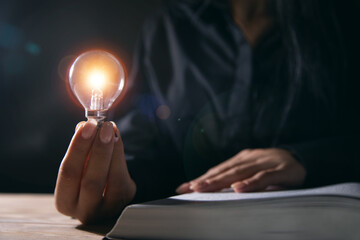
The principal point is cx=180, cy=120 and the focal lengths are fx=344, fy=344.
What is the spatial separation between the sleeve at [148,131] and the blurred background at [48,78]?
13 cm

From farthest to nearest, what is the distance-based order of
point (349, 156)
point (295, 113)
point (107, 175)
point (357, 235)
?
1. point (295, 113)
2. point (349, 156)
3. point (107, 175)
4. point (357, 235)

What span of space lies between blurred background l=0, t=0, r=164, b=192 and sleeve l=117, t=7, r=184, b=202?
13 centimetres

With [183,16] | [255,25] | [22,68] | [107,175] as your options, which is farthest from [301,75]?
[22,68]

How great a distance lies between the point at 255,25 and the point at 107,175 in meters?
0.77

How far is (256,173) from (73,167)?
0.39 meters

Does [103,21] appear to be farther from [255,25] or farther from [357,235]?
[357,235]

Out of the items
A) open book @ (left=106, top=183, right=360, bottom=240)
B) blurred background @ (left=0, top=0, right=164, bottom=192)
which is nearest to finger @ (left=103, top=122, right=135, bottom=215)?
open book @ (left=106, top=183, right=360, bottom=240)

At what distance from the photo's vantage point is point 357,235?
0.27m

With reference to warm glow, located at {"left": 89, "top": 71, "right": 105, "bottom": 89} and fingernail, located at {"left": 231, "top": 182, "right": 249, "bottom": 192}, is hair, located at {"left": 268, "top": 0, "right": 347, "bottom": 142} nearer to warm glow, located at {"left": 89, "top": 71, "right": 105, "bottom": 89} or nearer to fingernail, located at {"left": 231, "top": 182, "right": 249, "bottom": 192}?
Result: fingernail, located at {"left": 231, "top": 182, "right": 249, "bottom": 192}

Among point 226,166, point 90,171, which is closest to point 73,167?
point 90,171

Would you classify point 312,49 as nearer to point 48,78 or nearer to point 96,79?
point 96,79

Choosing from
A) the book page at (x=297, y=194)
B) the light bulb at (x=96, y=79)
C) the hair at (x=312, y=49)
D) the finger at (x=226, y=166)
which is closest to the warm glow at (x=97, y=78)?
the light bulb at (x=96, y=79)

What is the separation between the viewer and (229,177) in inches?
24.3

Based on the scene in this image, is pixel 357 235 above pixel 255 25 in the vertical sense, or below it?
below
